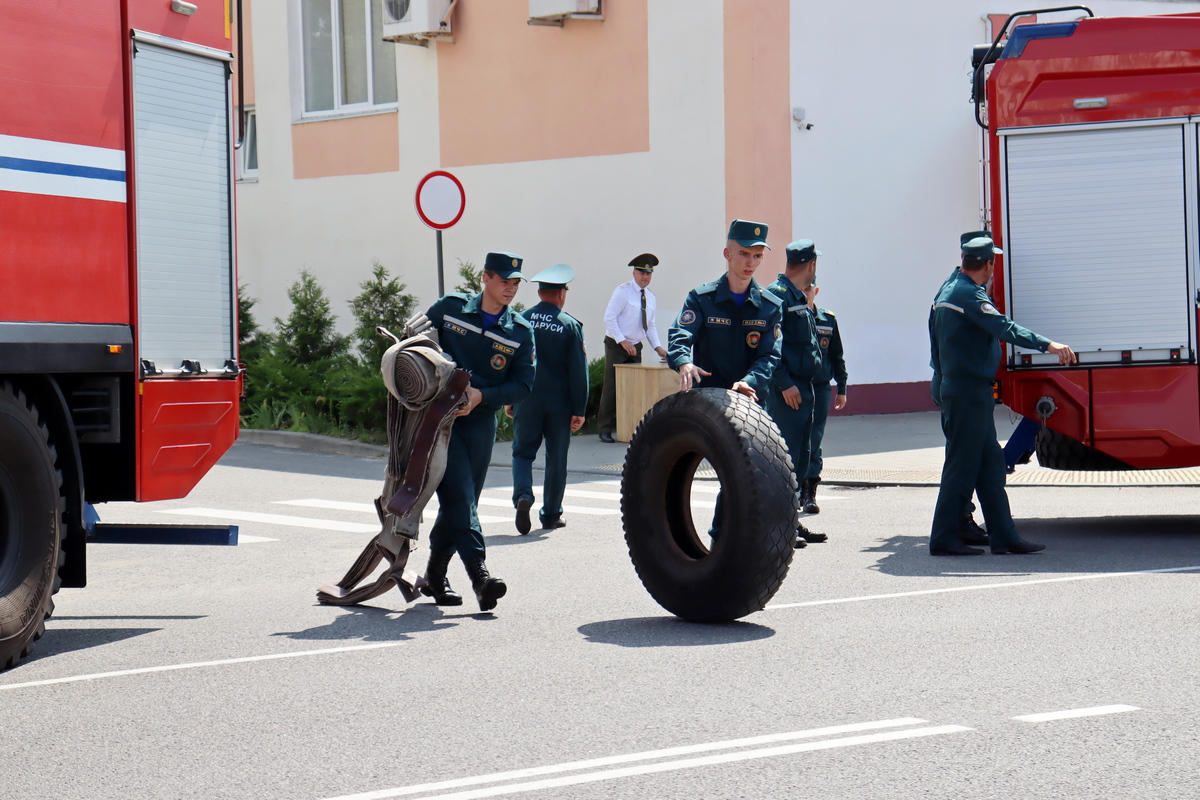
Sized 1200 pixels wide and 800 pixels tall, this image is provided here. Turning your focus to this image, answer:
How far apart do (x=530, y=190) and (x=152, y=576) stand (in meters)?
12.8

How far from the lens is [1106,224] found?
1037 centimetres

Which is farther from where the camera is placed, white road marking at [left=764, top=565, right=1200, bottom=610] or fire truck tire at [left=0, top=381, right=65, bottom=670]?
white road marking at [left=764, top=565, right=1200, bottom=610]

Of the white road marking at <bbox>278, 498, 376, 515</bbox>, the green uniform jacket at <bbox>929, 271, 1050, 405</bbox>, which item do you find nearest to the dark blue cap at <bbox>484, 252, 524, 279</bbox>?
the green uniform jacket at <bbox>929, 271, 1050, 405</bbox>

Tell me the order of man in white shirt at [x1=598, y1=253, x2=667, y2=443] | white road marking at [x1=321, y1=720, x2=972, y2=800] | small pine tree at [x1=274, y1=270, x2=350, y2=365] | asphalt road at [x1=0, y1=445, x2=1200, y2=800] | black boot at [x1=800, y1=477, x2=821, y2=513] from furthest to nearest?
small pine tree at [x1=274, y1=270, x2=350, y2=365] < man in white shirt at [x1=598, y1=253, x2=667, y2=443] < black boot at [x1=800, y1=477, x2=821, y2=513] < asphalt road at [x1=0, y1=445, x2=1200, y2=800] < white road marking at [x1=321, y1=720, x2=972, y2=800]

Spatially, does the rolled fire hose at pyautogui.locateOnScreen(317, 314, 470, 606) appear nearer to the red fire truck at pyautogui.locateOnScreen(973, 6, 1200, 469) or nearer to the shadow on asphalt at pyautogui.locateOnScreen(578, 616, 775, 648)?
the shadow on asphalt at pyautogui.locateOnScreen(578, 616, 775, 648)

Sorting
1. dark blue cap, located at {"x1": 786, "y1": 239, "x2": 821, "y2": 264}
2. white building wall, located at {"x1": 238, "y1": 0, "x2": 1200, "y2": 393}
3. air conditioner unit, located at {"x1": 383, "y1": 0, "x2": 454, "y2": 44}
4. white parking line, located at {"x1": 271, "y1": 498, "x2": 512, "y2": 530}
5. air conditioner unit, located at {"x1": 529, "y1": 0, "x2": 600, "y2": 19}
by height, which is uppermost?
air conditioner unit, located at {"x1": 383, "y1": 0, "x2": 454, "y2": 44}

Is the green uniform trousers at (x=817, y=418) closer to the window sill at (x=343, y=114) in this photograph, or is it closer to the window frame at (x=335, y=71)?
the window sill at (x=343, y=114)

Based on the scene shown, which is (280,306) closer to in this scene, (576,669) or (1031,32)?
(1031,32)

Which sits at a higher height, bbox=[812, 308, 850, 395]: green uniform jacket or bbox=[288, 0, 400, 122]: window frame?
bbox=[288, 0, 400, 122]: window frame

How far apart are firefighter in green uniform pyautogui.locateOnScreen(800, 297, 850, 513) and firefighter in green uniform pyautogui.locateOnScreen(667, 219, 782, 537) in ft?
9.72

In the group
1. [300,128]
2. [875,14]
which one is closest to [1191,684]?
[875,14]

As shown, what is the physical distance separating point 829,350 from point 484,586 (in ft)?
16.6

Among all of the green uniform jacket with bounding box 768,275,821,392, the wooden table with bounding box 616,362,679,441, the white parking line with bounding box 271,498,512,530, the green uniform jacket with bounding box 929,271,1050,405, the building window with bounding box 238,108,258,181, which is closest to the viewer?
the green uniform jacket with bounding box 929,271,1050,405

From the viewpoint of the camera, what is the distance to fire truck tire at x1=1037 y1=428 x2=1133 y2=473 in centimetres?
1053
